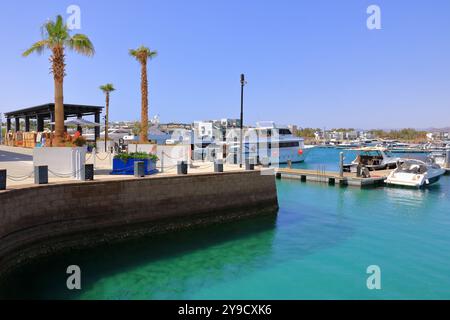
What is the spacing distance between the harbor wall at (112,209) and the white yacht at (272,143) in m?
33.3

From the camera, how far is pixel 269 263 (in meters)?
13.0

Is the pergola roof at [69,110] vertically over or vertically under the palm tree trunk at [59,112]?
over

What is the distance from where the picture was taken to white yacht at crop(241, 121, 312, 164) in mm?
53875

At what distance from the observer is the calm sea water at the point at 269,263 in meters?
10.5

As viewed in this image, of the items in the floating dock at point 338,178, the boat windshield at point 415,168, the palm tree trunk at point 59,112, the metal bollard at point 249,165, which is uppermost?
the palm tree trunk at point 59,112

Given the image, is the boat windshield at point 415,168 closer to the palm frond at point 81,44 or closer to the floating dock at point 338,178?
→ the floating dock at point 338,178

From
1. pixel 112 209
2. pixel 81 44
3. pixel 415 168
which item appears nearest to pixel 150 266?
pixel 112 209

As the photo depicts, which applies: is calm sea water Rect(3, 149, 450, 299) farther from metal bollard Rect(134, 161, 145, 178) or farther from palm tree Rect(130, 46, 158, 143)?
palm tree Rect(130, 46, 158, 143)

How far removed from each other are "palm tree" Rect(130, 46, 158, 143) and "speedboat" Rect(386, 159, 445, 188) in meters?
22.7

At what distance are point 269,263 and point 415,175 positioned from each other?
24633mm

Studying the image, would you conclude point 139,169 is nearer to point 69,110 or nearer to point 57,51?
point 57,51

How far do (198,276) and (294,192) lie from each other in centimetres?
1961

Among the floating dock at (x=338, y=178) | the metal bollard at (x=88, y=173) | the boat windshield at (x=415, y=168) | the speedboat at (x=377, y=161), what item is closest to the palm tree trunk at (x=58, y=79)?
the metal bollard at (x=88, y=173)
